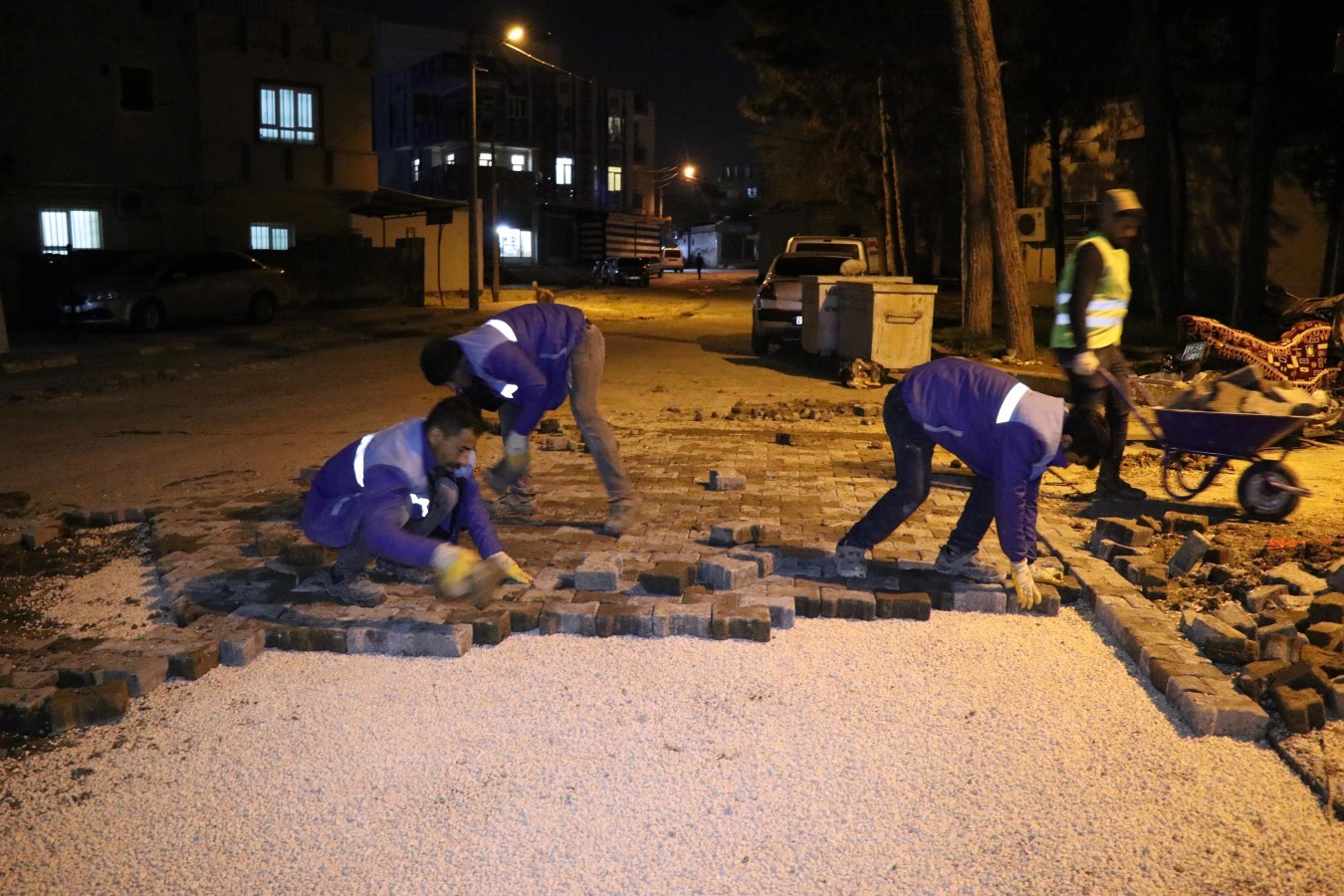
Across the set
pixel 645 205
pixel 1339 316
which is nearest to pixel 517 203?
pixel 645 205

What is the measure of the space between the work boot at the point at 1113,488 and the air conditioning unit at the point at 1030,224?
900cm

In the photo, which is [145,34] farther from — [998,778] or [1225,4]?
[998,778]

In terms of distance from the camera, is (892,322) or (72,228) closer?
(892,322)

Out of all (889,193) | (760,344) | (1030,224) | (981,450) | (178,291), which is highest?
(889,193)

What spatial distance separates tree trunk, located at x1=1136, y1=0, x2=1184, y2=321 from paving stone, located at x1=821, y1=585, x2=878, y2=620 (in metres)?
17.4

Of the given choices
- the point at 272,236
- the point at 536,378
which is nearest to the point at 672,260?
the point at 272,236

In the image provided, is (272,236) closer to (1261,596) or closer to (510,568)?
(510,568)

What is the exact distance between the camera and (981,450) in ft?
17.4

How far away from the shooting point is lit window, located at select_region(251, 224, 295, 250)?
93.8 feet

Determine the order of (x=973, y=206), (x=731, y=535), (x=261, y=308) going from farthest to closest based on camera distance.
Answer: (x=261, y=308), (x=973, y=206), (x=731, y=535)

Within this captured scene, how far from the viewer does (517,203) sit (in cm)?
5650

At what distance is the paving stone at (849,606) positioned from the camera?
545cm

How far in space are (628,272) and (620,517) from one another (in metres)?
36.5

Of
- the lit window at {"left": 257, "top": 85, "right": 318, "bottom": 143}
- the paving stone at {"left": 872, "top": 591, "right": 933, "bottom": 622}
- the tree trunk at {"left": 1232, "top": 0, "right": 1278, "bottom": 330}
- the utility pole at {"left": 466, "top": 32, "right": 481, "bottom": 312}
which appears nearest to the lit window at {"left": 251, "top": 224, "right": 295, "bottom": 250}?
the lit window at {"left": 257, "top": 85, "right": 318, "bottom": 143}
